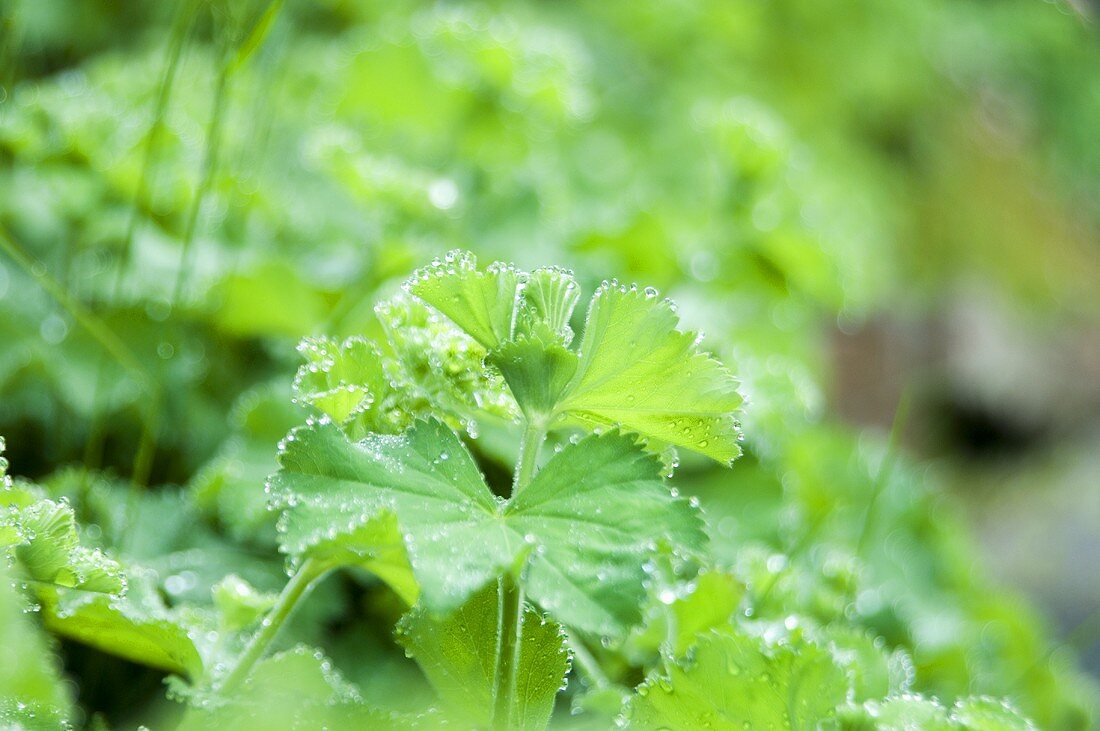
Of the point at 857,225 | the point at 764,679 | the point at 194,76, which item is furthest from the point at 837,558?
the point at 857,225

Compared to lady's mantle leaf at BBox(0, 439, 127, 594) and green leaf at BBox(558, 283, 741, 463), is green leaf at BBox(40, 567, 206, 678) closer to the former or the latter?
lady's mantle leaf at BBox(0, 439, 127, 594)

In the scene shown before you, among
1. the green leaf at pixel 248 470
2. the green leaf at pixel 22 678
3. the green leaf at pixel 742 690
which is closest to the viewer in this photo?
the green leaf at pixel 22 678

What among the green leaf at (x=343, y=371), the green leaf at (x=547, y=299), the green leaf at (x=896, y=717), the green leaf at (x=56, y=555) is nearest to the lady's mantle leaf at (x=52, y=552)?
the green leaf at (x=56, y=555)

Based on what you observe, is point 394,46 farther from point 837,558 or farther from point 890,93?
point 890,93

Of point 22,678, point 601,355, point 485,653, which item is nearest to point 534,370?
point 601,355

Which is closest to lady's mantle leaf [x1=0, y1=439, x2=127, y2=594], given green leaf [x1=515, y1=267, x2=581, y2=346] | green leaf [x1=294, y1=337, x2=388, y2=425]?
Result: green leaf [x1=294, y1=337, x2=388, y2=425]

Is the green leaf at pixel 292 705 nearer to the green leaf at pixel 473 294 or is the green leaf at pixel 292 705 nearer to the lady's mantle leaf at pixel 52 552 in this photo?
the lady's mantle leaf at pixel 52 552

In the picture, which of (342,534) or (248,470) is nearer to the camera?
(342,534)

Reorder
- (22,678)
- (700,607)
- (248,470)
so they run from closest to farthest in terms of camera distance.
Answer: (22,678), (700,607), (248,470)

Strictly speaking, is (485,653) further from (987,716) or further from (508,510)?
(987,716)
